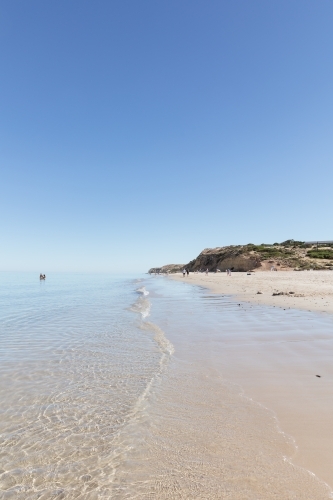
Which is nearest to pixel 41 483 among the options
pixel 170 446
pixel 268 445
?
pixel 170 446

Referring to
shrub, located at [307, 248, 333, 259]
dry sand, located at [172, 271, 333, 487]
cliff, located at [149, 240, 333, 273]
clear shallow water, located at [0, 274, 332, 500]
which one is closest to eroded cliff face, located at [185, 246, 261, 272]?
cliff, located at [149, 240, 333, 273]

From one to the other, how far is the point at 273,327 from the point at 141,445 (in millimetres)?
7280

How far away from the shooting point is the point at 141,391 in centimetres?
511

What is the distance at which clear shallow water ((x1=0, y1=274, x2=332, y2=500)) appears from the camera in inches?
111

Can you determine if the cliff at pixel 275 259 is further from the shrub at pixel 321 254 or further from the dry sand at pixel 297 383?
the dry sand at pixel 297 383

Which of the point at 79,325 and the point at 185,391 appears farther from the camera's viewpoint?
the point at 79,325

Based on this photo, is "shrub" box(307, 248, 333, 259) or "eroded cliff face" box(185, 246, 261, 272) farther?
"eroded cliff face" box(185, 246, 261, 272)

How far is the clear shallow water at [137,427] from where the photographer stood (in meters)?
2.82

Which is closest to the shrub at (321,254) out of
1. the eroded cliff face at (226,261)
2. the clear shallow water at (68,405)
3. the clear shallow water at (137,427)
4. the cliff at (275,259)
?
the cliff at (275,259)

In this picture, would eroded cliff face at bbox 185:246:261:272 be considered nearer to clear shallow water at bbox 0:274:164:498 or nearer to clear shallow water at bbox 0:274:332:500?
clear shallow water at bbox 0:274:164:498

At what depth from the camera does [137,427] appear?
3918mm

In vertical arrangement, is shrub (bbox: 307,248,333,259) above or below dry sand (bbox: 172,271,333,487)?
above

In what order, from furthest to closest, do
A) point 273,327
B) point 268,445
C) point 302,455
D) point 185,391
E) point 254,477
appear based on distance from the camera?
point 273,327 → point 185,391 → point 268,445 → point 302,455 → point 254,477

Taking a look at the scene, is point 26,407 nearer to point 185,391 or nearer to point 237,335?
point 185,391
